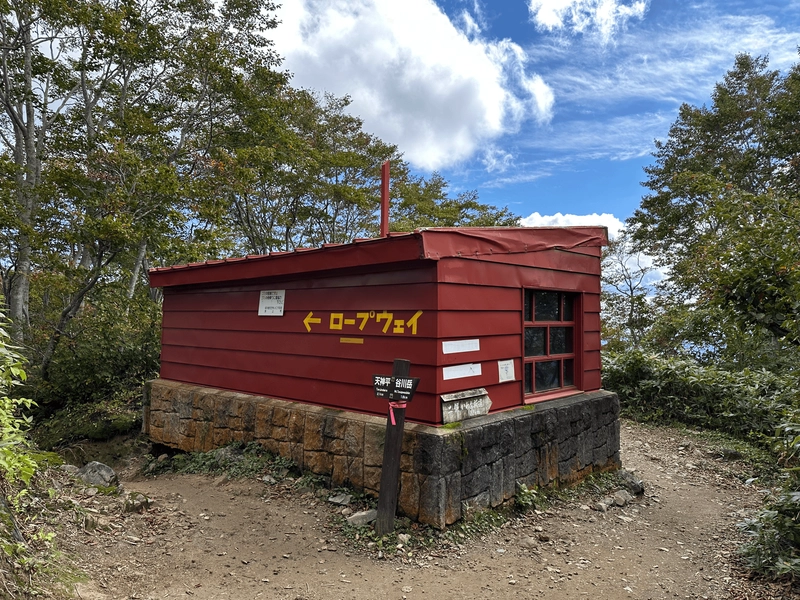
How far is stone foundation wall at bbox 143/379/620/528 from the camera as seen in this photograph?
4105 millimetres

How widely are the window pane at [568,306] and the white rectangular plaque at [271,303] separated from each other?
3490 millimetres

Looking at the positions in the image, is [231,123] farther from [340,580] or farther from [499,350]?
[340,580]

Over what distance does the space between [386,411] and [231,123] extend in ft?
40.0

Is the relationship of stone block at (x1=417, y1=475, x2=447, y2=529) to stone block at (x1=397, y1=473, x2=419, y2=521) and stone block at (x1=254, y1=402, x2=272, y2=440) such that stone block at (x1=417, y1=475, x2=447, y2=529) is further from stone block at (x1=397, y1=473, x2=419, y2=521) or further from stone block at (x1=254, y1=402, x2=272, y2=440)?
stone block at (x1=254, y1=402, x2=272, y2=440)

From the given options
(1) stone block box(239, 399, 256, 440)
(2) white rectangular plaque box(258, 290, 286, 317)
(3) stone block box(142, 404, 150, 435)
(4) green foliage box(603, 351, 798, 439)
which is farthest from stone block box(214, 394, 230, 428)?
(4) green foliage box(603, 351, 798, 439)

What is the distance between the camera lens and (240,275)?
608 cm

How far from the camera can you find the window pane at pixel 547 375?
555cm

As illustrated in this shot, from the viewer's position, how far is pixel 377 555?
3.78 metres

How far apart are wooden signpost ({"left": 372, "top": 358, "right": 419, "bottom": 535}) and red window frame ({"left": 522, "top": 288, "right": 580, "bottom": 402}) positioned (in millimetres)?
1733

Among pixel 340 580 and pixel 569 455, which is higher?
pixel 569 455

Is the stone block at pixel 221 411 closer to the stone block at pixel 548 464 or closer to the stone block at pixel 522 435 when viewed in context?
the stone block at pixel 522 435

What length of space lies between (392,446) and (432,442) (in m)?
0.34

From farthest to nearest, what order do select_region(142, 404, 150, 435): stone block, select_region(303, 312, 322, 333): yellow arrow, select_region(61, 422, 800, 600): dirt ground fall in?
select_region(142, 404, 150, 435): stone block, select_region(303, 312, 322, 333): yellow arrow, select_region(61, 422, 800, 600): dirt ground

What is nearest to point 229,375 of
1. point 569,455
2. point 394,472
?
point 394,472
